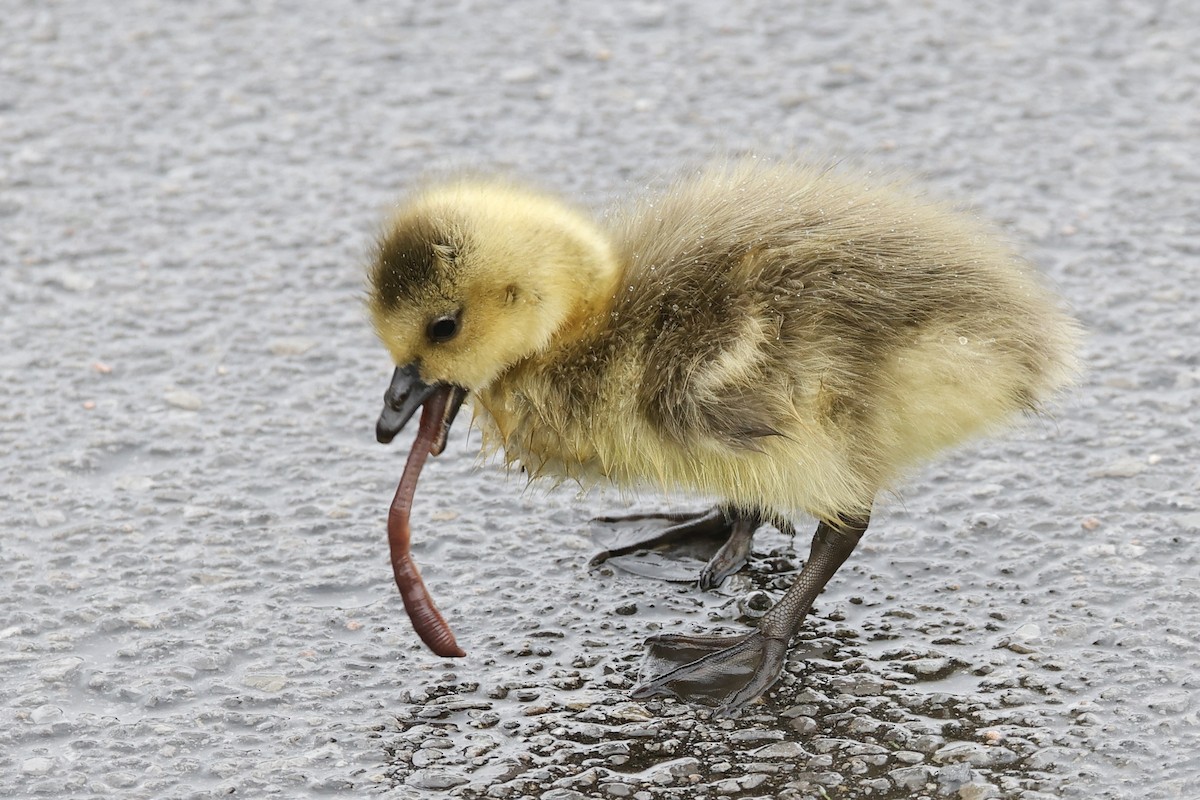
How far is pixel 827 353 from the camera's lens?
3164mm

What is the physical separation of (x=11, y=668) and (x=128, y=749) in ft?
1.25

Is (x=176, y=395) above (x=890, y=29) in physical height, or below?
below

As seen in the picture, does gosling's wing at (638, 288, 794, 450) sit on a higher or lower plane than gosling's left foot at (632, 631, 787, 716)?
higher

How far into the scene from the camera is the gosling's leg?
3.18 metres

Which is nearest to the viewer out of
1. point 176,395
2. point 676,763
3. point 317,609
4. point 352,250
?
point 676,763

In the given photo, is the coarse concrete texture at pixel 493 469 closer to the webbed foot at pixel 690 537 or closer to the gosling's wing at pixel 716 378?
the webbed foot at pixel 690 537

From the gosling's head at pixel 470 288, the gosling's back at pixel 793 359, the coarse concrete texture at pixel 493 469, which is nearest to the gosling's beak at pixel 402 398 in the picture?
the gosling's head at pixel 470 288

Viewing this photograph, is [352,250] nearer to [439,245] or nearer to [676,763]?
[439,245]

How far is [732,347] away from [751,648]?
0.59 meters

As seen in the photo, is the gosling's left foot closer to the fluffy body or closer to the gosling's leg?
the gosling's leg

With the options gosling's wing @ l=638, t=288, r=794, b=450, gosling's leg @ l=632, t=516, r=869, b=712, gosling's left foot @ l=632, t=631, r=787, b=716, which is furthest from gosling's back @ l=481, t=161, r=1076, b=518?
gosling's left foot @ l=632, t=631, r=787, b=716

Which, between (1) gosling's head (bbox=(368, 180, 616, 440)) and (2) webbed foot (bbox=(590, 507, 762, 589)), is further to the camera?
(2) webbed foot (bbox=(590, 507, 762, 589))

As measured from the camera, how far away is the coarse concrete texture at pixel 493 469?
3.04 m

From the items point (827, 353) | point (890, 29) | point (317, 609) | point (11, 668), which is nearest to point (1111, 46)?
point (890, 29)
